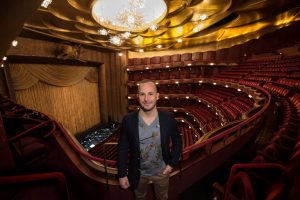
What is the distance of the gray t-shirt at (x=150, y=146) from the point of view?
1.61m

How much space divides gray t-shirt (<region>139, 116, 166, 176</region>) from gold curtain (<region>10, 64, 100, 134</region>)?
8282 millimetres

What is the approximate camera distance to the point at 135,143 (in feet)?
5.22

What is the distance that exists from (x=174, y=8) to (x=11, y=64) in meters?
7.21

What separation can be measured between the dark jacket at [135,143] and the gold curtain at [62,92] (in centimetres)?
818

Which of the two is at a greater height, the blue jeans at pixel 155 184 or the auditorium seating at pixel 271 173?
the auditorium seating at pixel 271 173

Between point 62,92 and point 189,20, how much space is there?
797 cm

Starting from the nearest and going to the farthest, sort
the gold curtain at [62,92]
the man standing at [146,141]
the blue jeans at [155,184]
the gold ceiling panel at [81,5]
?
the man standing at [146,141] < the blue jeans at [155,184] < the gold ceiling panel at [81,5] < the gold curtain at [62,92]

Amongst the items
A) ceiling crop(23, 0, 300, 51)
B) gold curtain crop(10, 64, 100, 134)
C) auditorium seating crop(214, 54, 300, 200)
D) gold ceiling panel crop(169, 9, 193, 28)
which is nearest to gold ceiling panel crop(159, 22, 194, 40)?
ceiling crop(23, 0, 300, 51)

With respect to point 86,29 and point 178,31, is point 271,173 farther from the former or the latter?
point 178,31

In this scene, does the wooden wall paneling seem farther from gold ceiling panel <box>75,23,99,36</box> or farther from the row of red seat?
the row of red seat

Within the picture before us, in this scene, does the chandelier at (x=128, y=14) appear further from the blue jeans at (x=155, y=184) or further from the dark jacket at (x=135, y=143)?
the blue jeans at (x=155, y=184)

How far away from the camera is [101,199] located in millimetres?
2592

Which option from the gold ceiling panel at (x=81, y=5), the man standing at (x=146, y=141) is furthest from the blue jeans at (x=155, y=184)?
the gold ceiling panel at (x=81, y=5)

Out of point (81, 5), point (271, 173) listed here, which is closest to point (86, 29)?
point (81, 5)
